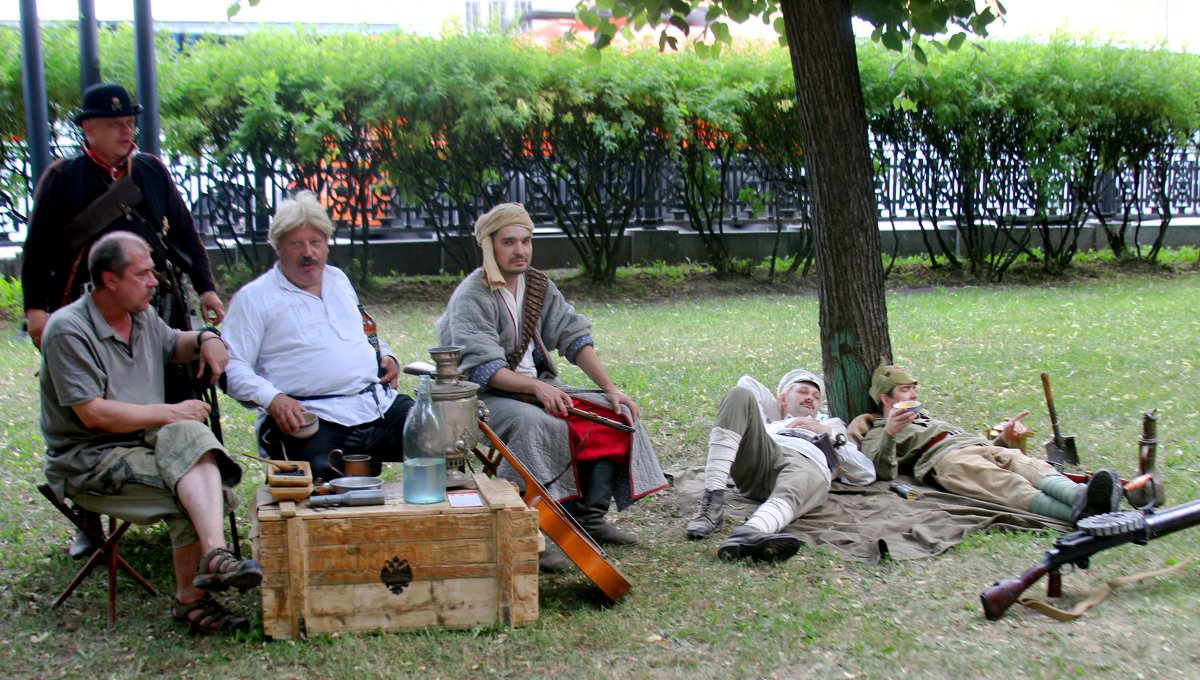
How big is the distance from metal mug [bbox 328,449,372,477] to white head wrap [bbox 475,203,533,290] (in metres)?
0.95

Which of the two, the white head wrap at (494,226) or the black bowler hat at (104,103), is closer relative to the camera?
the black bowler hat at (104,103)

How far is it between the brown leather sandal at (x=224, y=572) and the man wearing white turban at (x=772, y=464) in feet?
6.22

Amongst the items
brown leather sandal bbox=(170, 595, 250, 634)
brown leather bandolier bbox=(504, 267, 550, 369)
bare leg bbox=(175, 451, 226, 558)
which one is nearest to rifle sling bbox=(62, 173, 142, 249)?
bare leg bbox=(175, 451, 226, 558)

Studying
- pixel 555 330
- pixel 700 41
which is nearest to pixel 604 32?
pixel 700 41

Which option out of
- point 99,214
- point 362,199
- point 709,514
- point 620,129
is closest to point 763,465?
point 709,514

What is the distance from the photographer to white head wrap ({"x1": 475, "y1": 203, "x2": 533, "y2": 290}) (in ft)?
15.4

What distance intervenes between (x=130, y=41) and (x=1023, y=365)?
922 centimetres

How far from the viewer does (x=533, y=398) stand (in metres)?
4.70

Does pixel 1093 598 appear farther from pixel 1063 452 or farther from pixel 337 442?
pixel 337 442

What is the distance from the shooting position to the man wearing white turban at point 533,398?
458 cm

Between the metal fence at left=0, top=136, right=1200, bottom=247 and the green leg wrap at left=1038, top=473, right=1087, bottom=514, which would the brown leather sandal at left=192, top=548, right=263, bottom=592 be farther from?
the metal fence at left=0, top=136, right=1200, bottom=247

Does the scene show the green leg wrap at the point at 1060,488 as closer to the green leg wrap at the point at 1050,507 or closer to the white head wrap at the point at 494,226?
the green leg wrap at the point at 1050,507

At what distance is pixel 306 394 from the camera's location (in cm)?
440

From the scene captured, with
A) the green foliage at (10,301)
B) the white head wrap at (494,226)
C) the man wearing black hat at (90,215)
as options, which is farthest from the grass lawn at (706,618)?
the green foliage at (10,301)
